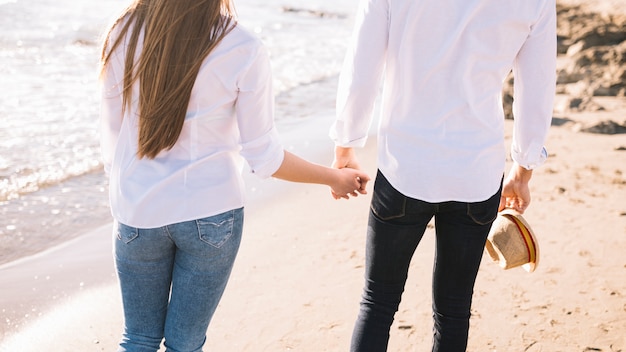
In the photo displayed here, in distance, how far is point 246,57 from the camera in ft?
6.83

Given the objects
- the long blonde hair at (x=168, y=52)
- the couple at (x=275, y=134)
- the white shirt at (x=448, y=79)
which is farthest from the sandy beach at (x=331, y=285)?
the long blonde hair at (x=168, y=52)

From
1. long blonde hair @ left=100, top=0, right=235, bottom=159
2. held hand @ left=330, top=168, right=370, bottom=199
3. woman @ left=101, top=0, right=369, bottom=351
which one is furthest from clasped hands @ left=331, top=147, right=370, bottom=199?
long blonde hair @ left=100, top=0, right=235, bottom=159

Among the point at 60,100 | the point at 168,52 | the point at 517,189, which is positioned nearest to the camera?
the point at 168,52

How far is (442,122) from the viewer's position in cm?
230

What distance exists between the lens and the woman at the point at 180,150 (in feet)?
6.70

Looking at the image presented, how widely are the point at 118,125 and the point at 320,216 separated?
3.13 m

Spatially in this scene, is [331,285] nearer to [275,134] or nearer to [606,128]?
[275,134]

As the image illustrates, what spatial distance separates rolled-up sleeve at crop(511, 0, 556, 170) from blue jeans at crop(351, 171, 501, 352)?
0.77 ft

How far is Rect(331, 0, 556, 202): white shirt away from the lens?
2.23 m

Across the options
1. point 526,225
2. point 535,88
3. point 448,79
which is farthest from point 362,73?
point 526,225

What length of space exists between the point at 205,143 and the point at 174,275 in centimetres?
44

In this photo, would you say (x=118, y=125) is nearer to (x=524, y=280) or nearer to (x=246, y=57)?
(x=246, y=57)

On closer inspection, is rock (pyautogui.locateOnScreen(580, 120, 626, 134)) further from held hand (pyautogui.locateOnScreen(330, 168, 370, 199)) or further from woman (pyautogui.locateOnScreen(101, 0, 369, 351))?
woman (pyautogui.locateOnScreen(101, 0, 369, 351))

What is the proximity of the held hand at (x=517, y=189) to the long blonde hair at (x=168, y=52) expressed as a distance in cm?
124
